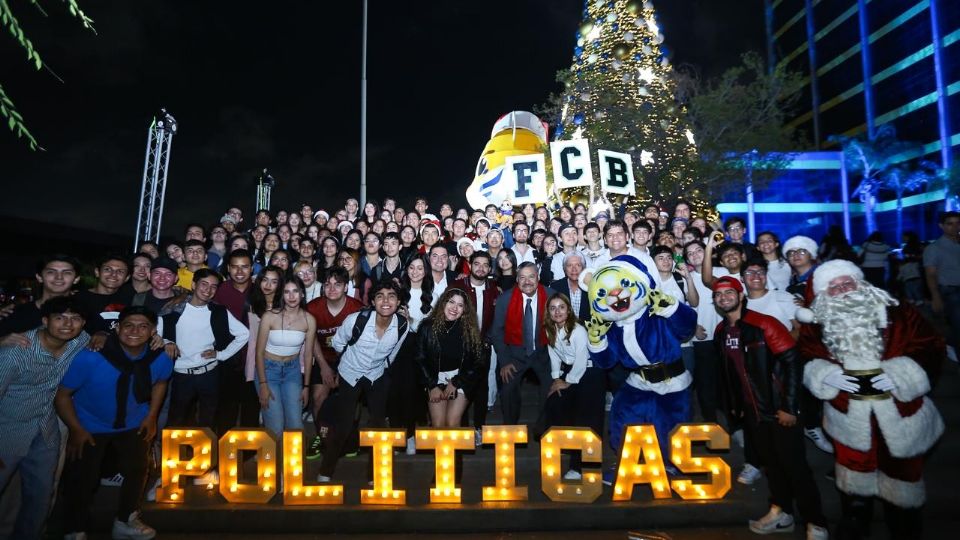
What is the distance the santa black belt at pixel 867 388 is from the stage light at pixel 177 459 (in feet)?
17.7

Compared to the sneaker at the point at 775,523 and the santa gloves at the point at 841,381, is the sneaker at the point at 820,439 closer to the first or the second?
the sneaker at the point at 775,523

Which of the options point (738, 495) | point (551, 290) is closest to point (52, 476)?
point (551, 290)

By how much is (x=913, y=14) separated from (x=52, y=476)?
185ft

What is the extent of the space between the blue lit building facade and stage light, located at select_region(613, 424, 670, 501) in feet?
123

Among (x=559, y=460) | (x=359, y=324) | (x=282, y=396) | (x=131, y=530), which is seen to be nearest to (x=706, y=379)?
(x=559, y=460)

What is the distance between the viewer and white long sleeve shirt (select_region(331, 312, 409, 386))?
5070 millimetres

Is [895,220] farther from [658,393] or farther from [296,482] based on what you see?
[296,482]

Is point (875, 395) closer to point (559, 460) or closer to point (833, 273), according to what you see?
point (833, 273)

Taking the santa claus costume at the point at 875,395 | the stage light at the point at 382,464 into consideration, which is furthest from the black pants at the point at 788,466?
the stage light at the point at 382,464

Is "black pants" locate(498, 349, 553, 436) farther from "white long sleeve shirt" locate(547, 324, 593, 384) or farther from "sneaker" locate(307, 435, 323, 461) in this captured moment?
"sneaker" locate(307, 435, 323, 461)

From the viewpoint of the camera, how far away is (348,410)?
4969 mm

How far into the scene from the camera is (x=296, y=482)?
Result: 4453 millimetres

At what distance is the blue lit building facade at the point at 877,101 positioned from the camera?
119ft

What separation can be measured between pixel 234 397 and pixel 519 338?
3100 millimetres
